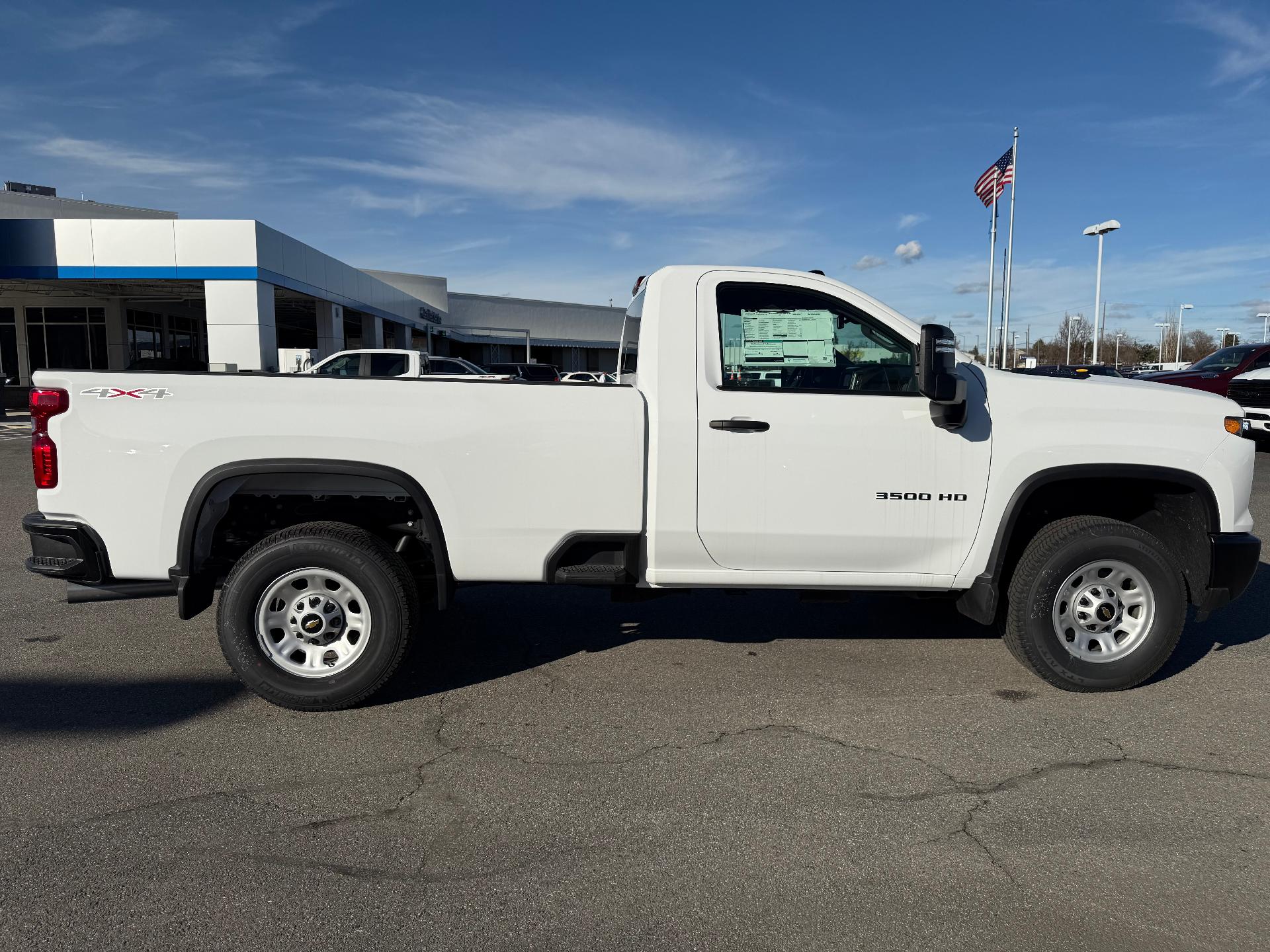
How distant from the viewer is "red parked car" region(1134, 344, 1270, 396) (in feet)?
56.9

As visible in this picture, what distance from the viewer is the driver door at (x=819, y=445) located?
170 inches

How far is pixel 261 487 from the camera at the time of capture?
4.31 metres

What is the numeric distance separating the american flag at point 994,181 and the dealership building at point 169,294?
75.2 feet

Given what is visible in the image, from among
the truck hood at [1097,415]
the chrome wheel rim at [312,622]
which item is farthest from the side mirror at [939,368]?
the chrome wheel rim at [312,622]

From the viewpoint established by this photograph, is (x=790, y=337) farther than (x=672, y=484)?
Yes

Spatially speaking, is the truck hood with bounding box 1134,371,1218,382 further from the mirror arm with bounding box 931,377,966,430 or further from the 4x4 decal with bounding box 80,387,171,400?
the 4x4 decal with bounding box 80,387,171,400

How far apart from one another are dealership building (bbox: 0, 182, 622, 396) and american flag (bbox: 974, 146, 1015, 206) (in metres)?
22.9

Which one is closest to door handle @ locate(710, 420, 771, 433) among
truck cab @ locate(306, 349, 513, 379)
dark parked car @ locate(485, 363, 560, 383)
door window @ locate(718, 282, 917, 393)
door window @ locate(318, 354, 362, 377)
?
door window @ locate(718, 282, 917, 393)

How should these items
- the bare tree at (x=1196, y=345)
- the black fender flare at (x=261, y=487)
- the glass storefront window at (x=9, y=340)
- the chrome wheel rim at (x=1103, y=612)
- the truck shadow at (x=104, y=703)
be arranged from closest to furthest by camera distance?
the truck shadow at (x=104, y=703)
the black fender flare at (x=261, y=487)
the chrome wheel rim at (x=1103, y=612)
the glass storefront window at (x=9, y=340)
the bare tree at (x=1196, y=345)

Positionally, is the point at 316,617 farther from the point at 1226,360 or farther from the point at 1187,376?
the point at 1226,360

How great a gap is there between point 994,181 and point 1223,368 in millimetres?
15864

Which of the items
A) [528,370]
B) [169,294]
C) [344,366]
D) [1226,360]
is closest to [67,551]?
[344,366]

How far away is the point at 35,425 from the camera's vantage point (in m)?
4.18

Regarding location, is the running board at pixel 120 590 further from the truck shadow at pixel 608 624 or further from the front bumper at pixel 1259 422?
the front bumper at pixel 1259 422
